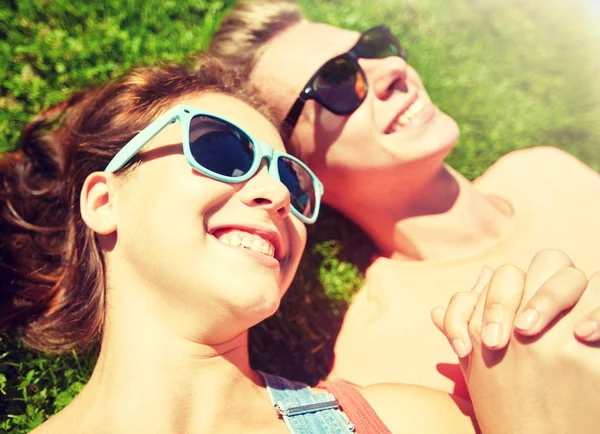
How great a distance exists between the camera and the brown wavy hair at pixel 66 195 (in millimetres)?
2469

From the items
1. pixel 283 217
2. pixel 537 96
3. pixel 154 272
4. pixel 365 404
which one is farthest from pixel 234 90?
pixel 537 96

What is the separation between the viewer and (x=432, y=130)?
118 inches

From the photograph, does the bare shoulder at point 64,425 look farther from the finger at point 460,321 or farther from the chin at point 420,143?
the chin at point 420,143

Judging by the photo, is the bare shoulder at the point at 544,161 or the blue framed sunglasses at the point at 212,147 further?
the bare shoulder at the point at 544,161

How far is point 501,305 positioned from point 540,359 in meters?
0.23

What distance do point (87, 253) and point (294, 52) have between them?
166 centimetres

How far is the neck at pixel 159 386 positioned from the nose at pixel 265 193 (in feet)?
2.20

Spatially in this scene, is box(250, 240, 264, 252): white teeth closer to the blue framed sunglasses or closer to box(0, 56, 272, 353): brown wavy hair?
the blue framed sunglasses

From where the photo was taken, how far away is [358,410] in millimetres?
2203

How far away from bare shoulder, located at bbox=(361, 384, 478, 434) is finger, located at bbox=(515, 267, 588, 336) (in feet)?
2.20

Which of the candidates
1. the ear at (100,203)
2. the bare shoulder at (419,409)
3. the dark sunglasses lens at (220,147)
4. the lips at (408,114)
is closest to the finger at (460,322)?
the bare shoulder at (419,409)

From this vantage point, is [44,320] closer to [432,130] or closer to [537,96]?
[432,130]

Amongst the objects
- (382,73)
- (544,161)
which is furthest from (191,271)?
(544,161)

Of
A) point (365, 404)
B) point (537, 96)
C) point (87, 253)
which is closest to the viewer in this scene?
point (365, 404)
